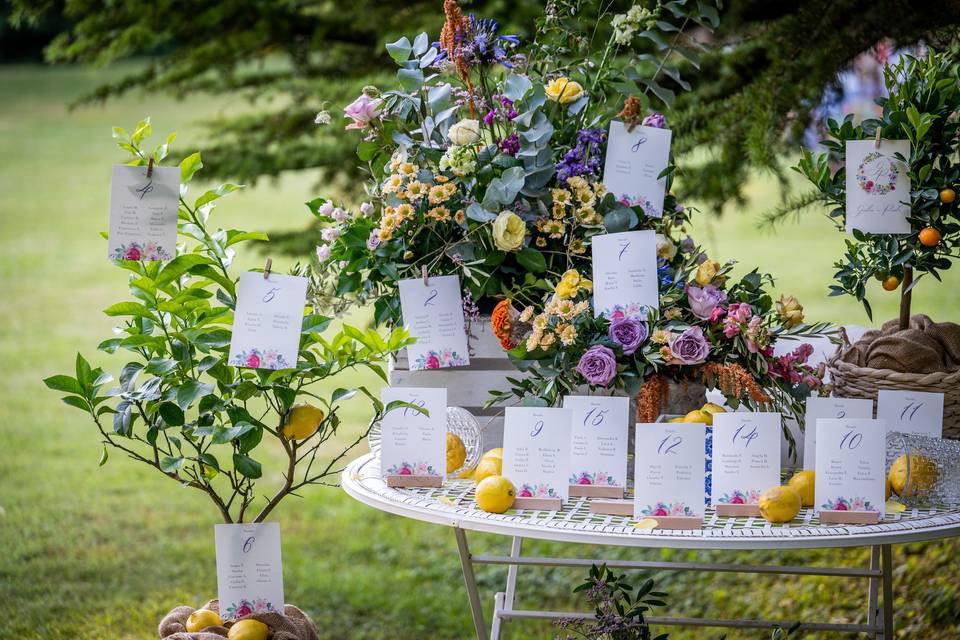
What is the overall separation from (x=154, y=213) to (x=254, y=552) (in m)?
0.57

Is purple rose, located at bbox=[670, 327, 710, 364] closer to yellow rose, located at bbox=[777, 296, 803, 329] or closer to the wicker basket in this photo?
yellow rose, located at bbox=[777, 296, 803, 329]

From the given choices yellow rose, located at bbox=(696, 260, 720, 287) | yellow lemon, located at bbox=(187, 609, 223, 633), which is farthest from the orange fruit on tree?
yellow lemon, located at bbox=(187, 609, 223, 633)

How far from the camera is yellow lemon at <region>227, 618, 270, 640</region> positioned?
157 centimetres

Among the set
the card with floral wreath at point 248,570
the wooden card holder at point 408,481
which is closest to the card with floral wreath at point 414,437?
the wooden card holder at point 408,481

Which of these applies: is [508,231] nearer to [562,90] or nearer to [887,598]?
[562,90]

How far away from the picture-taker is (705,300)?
170 cm

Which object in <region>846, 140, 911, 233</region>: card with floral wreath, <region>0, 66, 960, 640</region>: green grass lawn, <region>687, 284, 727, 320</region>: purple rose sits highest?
<region>846, 140, 911, 233</region>: card with floral wreath

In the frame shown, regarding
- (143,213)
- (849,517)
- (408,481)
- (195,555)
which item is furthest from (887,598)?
(195,555)

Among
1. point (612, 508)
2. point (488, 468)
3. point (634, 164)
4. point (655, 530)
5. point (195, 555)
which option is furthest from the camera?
point (195, 555)

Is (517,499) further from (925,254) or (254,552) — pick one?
(925,254)

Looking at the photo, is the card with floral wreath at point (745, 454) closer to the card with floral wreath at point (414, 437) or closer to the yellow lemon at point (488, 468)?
the yellow lemon at point (488, 468)

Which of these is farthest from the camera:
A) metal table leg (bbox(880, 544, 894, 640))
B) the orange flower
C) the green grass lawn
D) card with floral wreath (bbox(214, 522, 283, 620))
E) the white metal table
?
the green grass lawn

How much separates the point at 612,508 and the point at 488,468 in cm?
22

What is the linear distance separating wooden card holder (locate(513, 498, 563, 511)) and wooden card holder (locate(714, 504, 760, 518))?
247 mm
